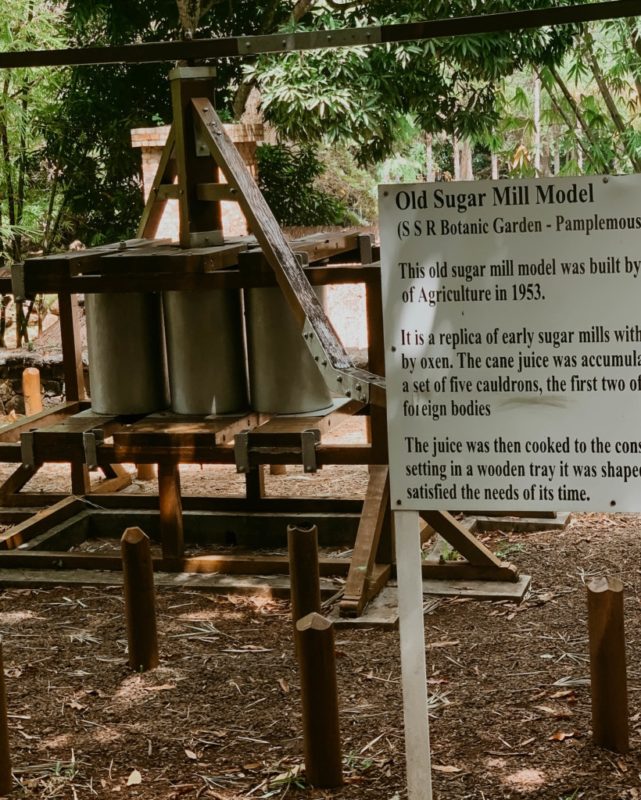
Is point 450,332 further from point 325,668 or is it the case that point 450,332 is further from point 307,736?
point 307,736

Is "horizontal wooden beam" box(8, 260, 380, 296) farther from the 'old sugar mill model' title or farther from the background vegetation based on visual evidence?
the background vegetation

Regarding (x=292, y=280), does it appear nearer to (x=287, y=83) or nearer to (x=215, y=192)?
(x=215, y=192)

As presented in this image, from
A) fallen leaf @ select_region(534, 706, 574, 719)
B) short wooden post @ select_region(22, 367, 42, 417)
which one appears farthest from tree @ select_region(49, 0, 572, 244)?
fallen leaf @ select_region(534, 706, 574, 719)

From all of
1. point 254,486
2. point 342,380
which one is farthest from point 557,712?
point 254,486

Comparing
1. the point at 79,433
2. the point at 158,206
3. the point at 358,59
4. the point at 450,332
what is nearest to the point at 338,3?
the point at 358,59

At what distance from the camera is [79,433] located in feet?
18.2

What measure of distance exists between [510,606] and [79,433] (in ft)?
6.88

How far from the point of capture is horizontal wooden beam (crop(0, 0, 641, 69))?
152 inches

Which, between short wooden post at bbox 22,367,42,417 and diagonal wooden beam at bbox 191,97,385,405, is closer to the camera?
diagonal wooden beam at bbox 191,97,385,405

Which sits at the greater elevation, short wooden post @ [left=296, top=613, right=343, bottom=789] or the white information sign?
the white information sign

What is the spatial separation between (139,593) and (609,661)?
1.77 meters

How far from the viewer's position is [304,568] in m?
4.39

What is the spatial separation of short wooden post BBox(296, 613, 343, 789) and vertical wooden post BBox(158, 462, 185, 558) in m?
2.26

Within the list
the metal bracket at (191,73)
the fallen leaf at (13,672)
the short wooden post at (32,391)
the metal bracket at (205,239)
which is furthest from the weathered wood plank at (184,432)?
the short wooden post at (32,391)
